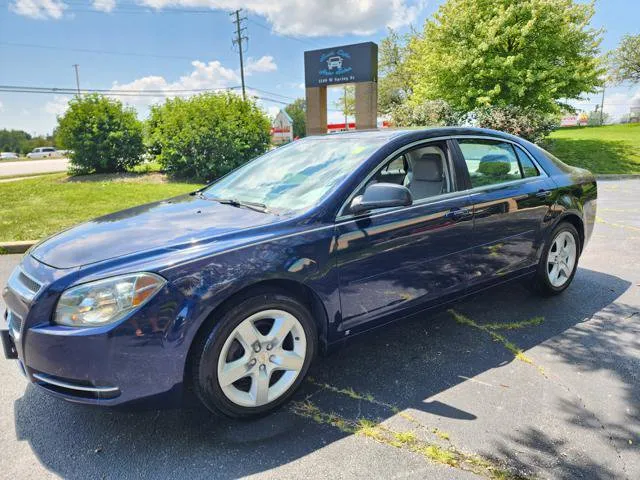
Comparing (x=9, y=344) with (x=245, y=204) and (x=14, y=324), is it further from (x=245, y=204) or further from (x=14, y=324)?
(x=245, y=204)

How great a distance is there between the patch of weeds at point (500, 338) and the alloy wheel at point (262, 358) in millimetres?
1638

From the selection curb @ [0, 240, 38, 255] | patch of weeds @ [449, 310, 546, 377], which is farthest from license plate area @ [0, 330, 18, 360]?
curb @ [0, 240, 38, 255]

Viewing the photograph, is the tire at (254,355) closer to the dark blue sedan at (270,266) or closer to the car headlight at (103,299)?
the dark blue sedan at (270,266)

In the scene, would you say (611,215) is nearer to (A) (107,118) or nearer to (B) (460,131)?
(B) (460,131)

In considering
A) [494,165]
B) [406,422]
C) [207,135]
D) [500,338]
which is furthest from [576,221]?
Result: [207,135]

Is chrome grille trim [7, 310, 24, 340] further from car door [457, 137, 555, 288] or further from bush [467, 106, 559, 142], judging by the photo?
bush [467, 106, 559, 142]

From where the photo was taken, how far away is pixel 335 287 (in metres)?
2.72

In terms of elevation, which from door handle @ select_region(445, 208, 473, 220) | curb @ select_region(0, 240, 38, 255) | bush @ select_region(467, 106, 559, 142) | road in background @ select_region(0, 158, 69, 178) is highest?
bush @ select_region(467, 106, 559, 142)

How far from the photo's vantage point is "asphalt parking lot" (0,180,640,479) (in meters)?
2.24

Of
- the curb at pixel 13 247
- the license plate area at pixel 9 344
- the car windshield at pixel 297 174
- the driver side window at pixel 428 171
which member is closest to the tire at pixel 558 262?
the driver side window at pixel 428 171

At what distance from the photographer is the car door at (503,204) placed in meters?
3.54

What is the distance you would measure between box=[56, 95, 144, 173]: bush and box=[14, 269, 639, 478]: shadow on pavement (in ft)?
45.3

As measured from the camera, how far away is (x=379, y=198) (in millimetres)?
2760

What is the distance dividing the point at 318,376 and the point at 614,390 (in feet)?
6.02
